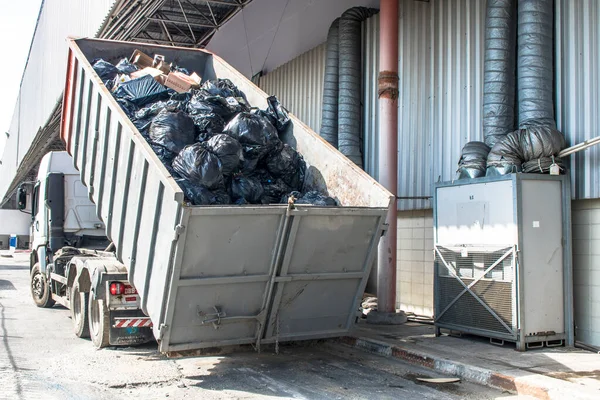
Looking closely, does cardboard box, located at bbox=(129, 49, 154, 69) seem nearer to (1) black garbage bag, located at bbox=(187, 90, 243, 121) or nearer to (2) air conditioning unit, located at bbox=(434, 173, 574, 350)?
(1) black garbage bag, located at bbox=(187, 90, 243, 121)

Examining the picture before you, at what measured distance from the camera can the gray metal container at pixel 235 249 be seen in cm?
555

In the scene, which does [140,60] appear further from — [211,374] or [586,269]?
[586,269]

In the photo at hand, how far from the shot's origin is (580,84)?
8.09 metres

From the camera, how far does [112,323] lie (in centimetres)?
757

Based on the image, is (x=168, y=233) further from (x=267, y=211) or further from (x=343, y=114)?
(x=343, y=114)

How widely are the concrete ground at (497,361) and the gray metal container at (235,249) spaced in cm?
134

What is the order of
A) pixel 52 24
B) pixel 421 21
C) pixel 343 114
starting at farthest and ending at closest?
pixel 52 24 < pixel 343 114 < pixel 421 21

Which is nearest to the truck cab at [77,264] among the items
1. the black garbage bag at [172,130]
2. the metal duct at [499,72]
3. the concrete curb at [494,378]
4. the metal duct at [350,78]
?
the black garbage bag at [172,130]

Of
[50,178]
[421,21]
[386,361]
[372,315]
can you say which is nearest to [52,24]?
[50,178]

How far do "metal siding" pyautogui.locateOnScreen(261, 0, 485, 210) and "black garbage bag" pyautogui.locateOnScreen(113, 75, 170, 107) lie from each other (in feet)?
16.3

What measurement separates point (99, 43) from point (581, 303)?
8.18 m

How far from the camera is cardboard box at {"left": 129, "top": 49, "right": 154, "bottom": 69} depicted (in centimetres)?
947

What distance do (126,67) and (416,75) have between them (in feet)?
17.6

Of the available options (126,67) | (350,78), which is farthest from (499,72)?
(126,67)
